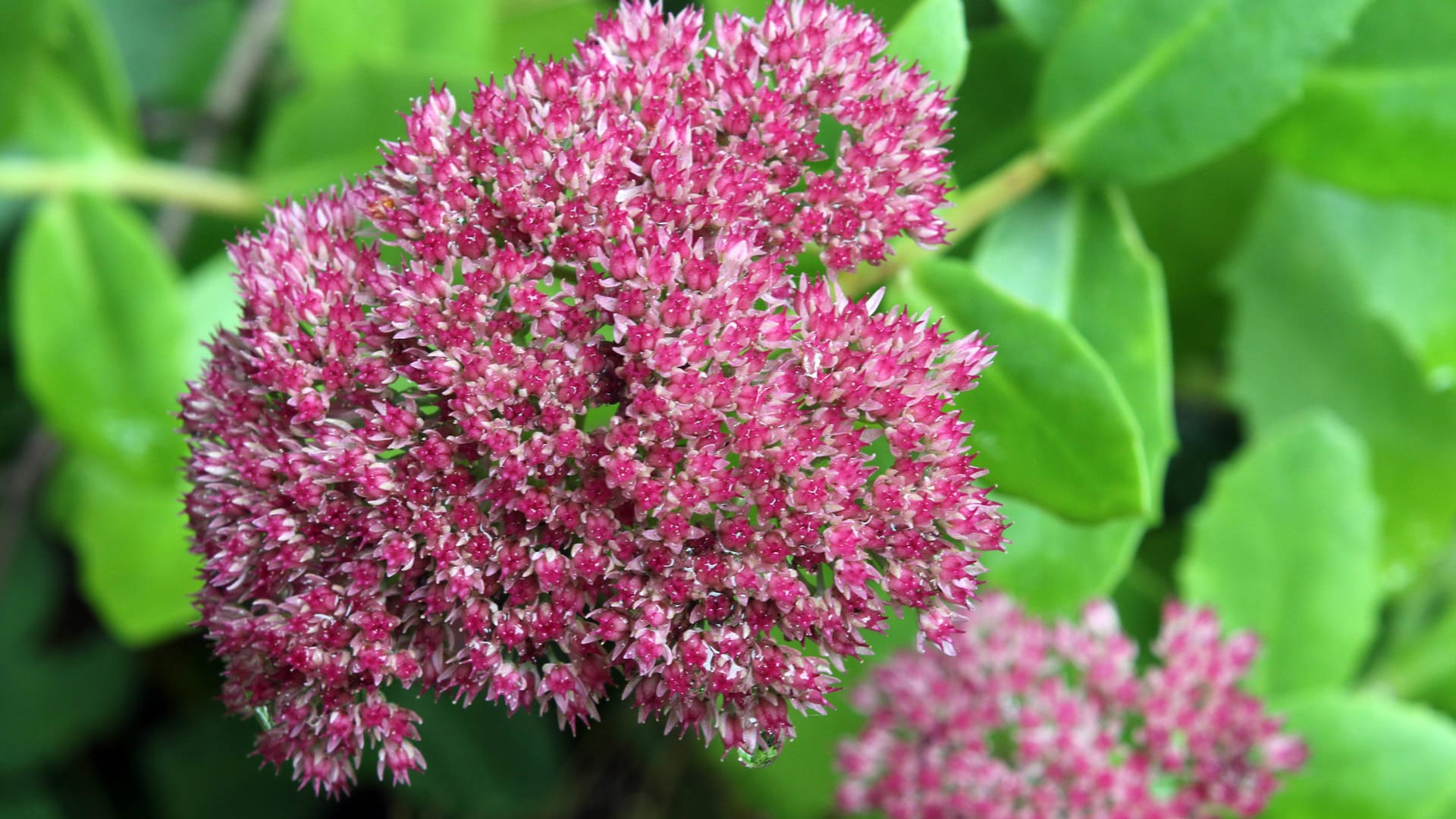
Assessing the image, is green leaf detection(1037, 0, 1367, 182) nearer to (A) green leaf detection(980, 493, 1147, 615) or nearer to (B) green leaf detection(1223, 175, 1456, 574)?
(A) green leaf detection(980, 493, 1147, 615)

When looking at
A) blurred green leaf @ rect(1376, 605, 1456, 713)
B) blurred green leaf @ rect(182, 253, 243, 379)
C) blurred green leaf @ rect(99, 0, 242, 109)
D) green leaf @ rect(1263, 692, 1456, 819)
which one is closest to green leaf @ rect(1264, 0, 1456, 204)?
green leaf @ rect(1263, 692, 1456, 819)

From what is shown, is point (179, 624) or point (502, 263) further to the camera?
point (179, 624)

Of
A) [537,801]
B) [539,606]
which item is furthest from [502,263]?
[537,801]

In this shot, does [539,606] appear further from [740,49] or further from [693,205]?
[740,49]

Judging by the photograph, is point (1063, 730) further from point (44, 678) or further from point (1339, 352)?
point (44, 678)

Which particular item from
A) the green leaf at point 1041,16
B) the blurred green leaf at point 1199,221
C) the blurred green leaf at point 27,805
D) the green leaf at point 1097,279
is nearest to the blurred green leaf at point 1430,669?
the blurred green leaf at point 1199,221

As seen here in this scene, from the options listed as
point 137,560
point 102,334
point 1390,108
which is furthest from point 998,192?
point 137,560
